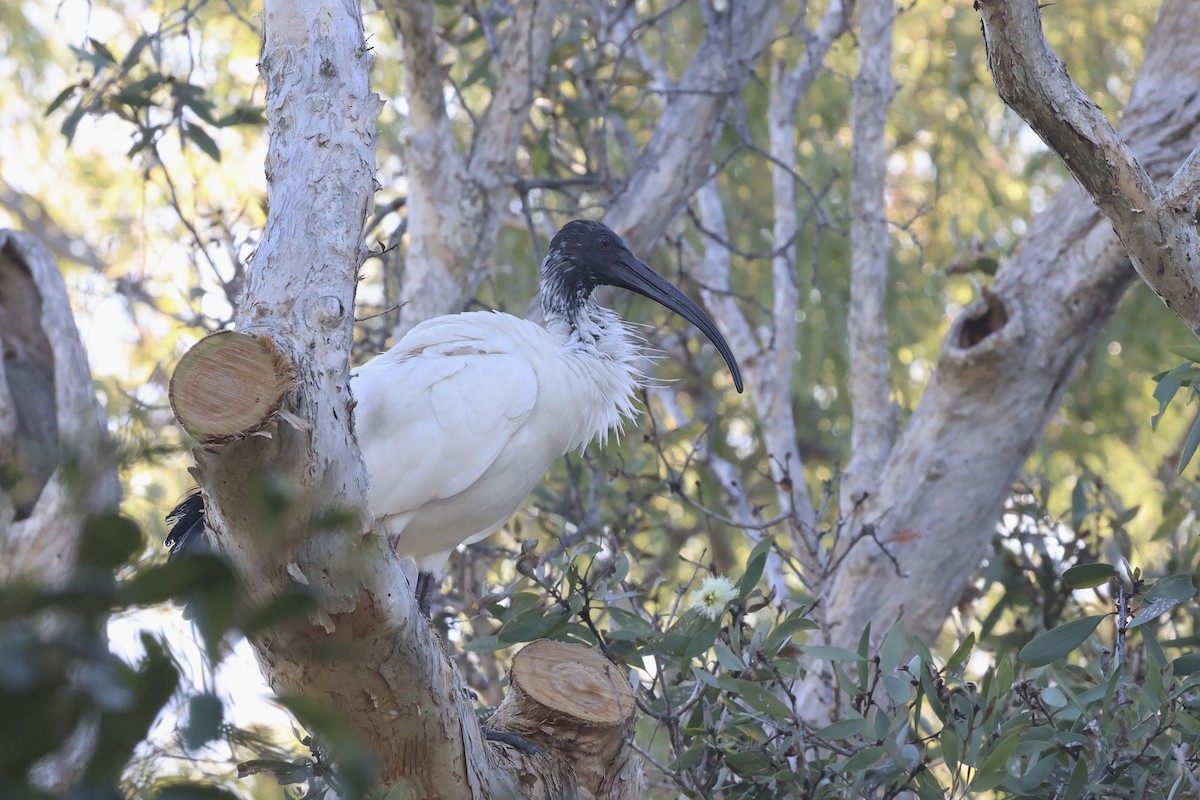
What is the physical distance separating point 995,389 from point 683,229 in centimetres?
276

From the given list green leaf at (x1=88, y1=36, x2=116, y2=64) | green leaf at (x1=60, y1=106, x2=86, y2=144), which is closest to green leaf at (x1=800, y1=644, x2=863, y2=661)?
green leaf at (x1=60, y1=106, x2=86, y2=144)

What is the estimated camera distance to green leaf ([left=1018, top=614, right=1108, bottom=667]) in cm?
265

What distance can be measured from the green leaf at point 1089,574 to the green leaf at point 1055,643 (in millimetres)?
98

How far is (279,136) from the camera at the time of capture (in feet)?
7.29

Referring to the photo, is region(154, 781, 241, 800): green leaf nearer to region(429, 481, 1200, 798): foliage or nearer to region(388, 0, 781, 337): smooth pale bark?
region(429, 481, 1200, 798): foliage

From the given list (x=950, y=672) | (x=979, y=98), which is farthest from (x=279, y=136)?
(x=979, y=98)

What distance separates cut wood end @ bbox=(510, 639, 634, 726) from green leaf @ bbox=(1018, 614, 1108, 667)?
80 centimetres

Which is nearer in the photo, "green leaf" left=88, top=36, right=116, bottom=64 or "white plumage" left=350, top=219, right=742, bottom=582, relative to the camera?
"white plumage" left=350, top=219, right=742, bottom=582

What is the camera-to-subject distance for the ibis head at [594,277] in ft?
13.7

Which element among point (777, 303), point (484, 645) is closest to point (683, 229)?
point (777, 303)

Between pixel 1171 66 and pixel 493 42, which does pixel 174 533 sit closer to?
pixel 493 42

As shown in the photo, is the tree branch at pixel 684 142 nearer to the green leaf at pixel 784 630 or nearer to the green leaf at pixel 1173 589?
the green leaf at pixel 784 630

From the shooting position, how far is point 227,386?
1585 mm

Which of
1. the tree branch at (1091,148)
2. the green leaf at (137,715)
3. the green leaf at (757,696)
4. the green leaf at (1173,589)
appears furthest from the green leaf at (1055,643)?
the green leaf at (137,715)
